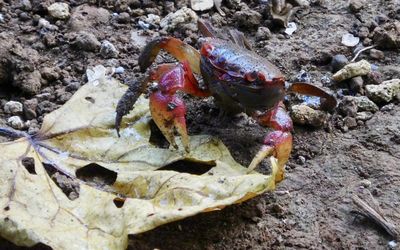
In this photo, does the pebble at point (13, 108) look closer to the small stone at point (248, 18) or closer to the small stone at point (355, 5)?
the small stone at point (248, 18)

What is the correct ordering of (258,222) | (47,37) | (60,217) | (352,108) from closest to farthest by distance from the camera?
(60,217) → (258,222) → (352,108) → (47,37)

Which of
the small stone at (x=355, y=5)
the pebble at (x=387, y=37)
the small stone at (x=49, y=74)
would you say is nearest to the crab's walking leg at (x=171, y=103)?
the small stone at (x=49, y=74)

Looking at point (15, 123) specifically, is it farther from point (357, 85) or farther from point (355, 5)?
point (355, 5)

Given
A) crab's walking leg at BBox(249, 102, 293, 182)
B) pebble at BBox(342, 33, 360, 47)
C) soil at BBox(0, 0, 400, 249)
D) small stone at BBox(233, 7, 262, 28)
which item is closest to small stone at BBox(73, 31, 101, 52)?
soil at BBox(0, 0, 400, 249)

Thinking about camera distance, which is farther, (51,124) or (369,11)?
(369,11)

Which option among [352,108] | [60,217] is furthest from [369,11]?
[60,217]

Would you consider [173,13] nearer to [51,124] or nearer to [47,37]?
[47,37]

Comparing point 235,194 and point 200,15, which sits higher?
point 235,194

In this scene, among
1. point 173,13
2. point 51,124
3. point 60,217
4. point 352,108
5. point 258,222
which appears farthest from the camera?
point 173,13
